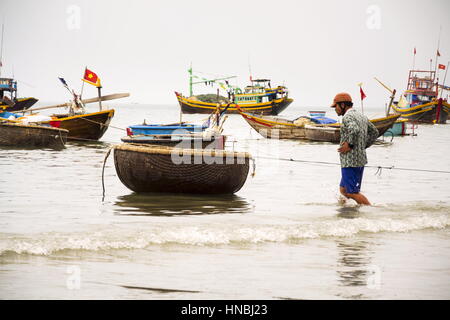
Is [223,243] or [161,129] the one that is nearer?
[223,243]

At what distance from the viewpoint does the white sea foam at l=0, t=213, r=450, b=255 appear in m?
6.20

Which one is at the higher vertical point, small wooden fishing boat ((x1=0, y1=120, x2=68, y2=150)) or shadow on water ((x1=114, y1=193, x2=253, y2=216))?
small wooden fishing boat ((x1=0, y1=120, x2=68, y2=150))

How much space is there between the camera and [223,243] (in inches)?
260

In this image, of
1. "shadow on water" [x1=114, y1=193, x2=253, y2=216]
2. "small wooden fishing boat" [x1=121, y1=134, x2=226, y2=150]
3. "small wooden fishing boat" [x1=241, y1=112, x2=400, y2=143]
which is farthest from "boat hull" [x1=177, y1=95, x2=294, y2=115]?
"shadow on water" [x1=114, y1=193, x2=253, y2=216]

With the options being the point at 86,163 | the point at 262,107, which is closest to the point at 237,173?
the point at 86,163

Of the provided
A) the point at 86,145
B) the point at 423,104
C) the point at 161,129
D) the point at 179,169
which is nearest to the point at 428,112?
the point at 423,104

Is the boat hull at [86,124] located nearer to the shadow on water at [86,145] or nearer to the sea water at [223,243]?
the shadow on water at [86,145]

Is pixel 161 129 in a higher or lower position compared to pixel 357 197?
higher

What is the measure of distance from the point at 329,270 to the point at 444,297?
1.13m

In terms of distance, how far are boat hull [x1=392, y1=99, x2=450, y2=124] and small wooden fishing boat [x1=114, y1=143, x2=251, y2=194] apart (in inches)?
2069

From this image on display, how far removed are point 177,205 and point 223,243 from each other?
272 centimetres

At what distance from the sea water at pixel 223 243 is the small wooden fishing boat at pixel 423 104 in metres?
50.8

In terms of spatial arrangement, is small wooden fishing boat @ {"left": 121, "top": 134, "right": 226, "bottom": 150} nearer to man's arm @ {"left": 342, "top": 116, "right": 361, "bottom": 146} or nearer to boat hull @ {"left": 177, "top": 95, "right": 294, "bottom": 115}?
man's arm @ {"left": 342, "top": 116, "right": 361, "bottom": 146}

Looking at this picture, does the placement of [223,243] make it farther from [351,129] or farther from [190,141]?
[190,141]
